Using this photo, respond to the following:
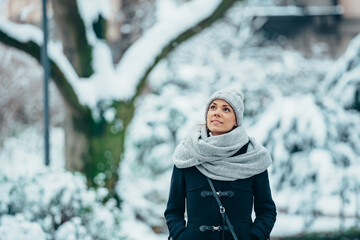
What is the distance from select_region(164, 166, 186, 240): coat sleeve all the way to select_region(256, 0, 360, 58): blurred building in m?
6.88

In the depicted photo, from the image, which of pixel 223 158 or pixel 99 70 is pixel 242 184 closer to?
pixel 223 158

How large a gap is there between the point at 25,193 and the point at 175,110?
3.66 metres

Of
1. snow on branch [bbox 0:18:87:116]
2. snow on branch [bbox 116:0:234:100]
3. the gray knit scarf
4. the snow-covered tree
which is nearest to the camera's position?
the gray knit scarf

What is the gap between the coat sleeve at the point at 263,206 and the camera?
8.41 feet

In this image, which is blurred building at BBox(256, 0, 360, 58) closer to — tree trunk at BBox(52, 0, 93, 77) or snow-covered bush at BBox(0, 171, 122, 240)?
tree trunk at BBox(52, 0, 93, 77)

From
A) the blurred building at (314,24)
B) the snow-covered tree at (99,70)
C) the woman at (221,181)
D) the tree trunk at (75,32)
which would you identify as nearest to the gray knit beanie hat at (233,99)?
the woman at (221,181)

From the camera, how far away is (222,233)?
2490 mm

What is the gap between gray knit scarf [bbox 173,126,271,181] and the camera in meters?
2.48

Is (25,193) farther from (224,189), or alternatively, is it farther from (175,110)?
(175,110)

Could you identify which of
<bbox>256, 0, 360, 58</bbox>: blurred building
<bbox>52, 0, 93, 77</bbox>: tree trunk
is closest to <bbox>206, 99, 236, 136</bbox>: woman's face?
<bbox>52, 0, 93, 77</bbox>: tree trunk

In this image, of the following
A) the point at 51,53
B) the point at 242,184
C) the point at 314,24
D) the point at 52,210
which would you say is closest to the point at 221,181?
the point at 242,184

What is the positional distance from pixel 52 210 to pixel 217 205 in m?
2.51

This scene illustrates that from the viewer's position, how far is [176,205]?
263 cm

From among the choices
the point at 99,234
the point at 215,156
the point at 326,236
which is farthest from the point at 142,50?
the point at 215,156
